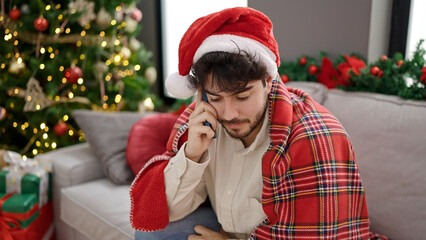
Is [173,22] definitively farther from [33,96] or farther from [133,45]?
[33,96]

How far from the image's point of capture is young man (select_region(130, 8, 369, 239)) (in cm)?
111

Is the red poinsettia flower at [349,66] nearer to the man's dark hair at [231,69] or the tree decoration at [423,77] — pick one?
the tree decoration at [423,77]

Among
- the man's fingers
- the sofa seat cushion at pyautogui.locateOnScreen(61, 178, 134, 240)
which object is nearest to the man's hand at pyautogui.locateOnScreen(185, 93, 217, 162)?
the man's fingers

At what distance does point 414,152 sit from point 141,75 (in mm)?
2200

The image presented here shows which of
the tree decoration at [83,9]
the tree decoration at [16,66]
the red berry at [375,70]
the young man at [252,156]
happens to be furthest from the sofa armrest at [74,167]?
the red berry at [375,70]

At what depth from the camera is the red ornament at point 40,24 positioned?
7.78 ft

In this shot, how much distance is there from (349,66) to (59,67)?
71.1 inches

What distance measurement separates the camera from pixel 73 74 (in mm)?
2492

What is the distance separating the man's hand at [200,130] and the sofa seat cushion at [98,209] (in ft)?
1.93

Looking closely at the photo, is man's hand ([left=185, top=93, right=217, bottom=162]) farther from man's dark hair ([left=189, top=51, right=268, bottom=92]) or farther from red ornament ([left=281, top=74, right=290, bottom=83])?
red ornament ([left=281, top=74, right=290, bottom=83])

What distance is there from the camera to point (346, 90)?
1771 mm

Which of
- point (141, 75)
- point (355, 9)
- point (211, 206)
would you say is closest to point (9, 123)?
point (141, 75)

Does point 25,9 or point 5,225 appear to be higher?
point 25,9

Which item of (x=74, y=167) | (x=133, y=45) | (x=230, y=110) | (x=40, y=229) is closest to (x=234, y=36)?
(x=230, y=110)
